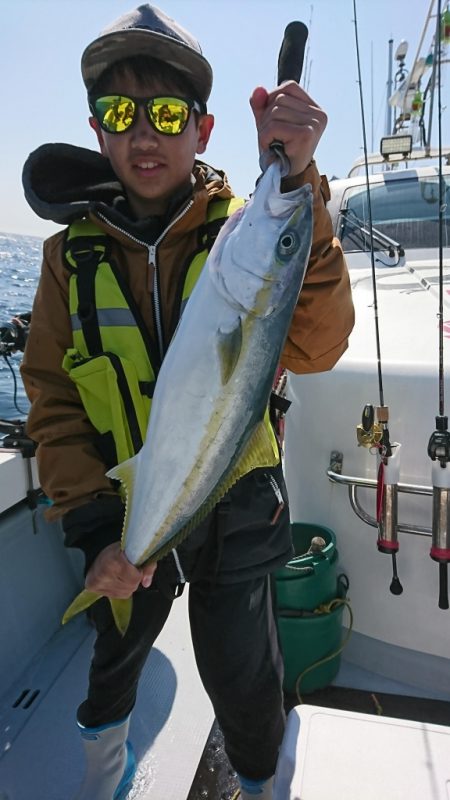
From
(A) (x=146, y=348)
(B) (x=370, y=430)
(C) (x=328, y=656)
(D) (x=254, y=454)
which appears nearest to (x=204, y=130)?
(A) (x=146, y=348)

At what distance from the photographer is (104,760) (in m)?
2.19

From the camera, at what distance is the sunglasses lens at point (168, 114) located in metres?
1.78

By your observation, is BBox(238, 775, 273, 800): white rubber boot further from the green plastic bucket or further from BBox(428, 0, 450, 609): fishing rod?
BBox(428, 0, 450, 609): fishing rod

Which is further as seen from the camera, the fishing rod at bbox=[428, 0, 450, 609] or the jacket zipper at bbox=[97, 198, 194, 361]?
the fishing rod at bbox=[428, 0, 450, 609]

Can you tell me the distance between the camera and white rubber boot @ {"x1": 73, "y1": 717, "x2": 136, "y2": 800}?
212cm

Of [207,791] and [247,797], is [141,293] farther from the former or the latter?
[207,791]

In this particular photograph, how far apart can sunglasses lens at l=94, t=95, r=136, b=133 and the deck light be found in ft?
14.9

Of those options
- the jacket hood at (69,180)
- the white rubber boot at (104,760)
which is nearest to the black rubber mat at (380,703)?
the white rubber boot at (104,760)

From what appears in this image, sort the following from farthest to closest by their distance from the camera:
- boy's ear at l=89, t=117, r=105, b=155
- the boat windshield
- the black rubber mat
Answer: the boat windshield < the black rubber mat < boy's ear at l=89, t=117, r=105, b=155

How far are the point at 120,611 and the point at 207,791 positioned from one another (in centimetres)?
125

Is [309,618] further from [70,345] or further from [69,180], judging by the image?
[69,180]

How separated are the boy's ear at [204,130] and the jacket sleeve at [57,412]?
62 cm

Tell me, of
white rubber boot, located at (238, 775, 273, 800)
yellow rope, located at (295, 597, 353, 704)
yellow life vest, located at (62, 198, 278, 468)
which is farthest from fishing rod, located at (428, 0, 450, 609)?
white rubber boot, located at (238, 775, 273, 800)

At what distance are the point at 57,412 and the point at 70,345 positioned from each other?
0.78 ft
